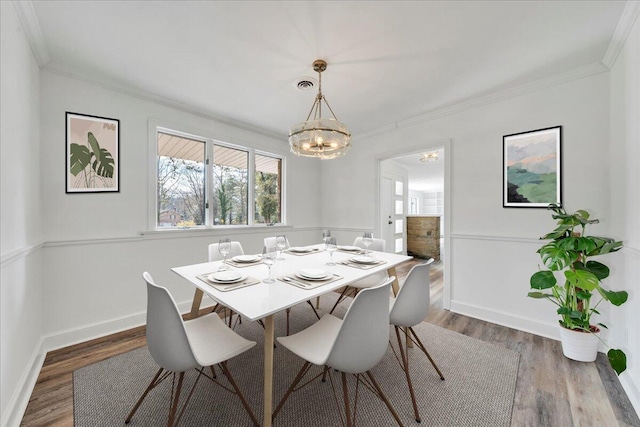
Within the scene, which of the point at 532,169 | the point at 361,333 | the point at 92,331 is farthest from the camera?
the point at 532,169

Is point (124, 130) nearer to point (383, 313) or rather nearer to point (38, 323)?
point (38, 323)

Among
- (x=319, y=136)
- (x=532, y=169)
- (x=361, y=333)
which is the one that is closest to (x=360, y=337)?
(x=361, y=333)

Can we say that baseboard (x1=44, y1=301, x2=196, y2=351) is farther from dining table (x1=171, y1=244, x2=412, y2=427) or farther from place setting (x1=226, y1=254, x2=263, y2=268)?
place setting (x1=226, y1=254, x2=263, y2=268)

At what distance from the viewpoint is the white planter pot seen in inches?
76.8

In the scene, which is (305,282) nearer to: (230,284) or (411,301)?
(230,284)

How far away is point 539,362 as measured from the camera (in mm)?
1980

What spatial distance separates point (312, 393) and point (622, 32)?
3280 mm

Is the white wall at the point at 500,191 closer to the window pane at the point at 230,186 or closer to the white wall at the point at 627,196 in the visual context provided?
the white wall at the point at 627,196

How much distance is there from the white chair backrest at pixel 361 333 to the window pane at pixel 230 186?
2730mm

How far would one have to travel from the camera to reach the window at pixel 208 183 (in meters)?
2.96

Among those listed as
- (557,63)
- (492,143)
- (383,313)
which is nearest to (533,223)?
(492,143)

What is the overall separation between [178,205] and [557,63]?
410 cm

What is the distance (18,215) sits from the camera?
1615 millimetres

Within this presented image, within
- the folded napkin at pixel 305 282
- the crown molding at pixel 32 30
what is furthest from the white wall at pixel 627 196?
the crown molding at pixel 32 30
